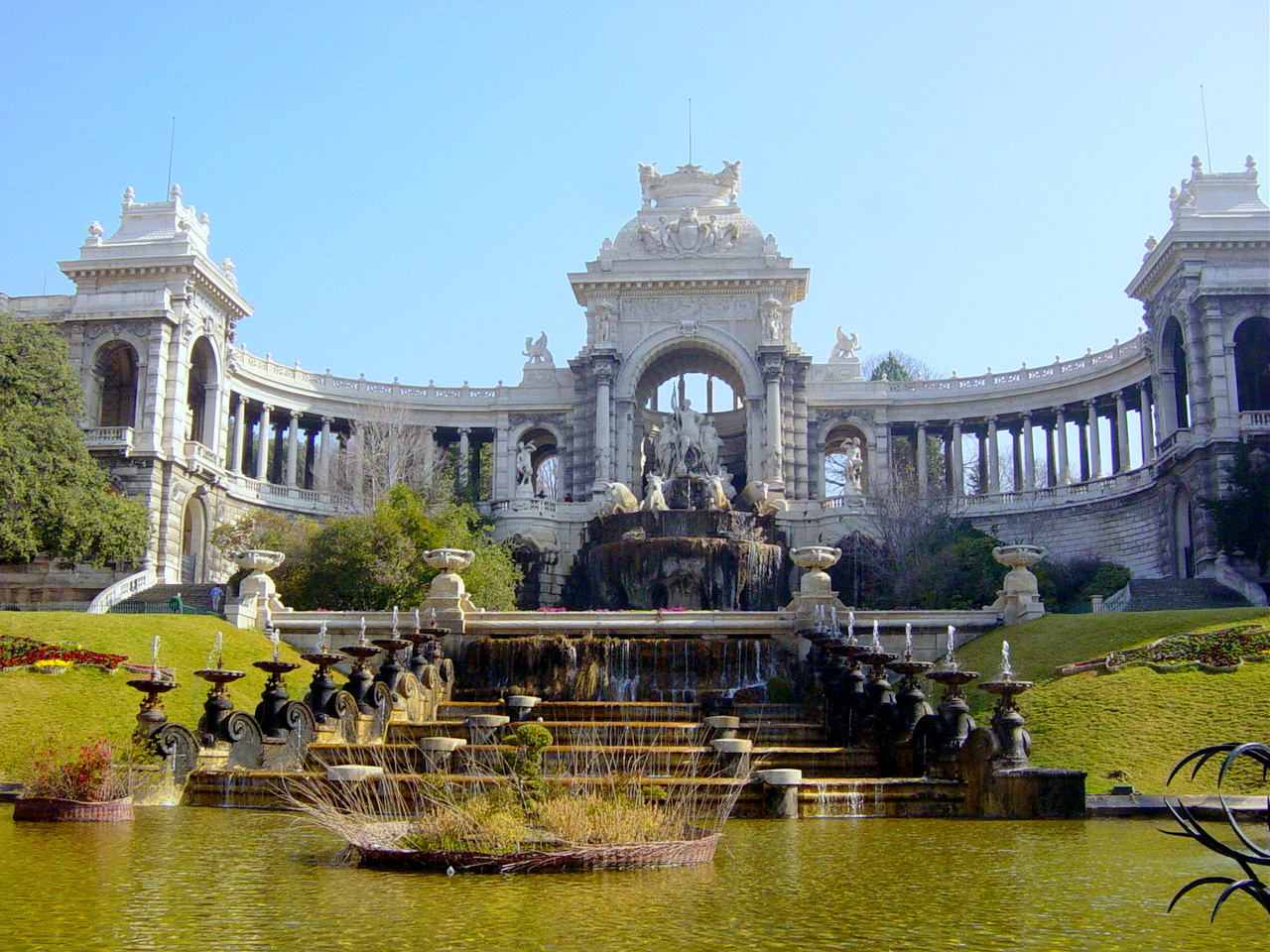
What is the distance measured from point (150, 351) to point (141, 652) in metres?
31.5

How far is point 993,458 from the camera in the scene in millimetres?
68500

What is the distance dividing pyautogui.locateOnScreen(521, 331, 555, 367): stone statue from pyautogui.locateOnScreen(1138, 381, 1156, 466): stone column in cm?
3146

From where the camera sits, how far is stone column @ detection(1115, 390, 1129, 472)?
64.4 meters

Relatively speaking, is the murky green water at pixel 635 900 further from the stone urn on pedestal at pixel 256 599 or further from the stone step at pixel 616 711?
the stone urn on pedestal at pixel 256 599

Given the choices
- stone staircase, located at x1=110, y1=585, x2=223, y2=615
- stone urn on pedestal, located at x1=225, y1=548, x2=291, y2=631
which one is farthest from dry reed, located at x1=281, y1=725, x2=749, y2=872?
stone staircase, located at x1=110, y1=585, x2=223, y2=615

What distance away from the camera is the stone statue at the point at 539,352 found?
73.1 meters

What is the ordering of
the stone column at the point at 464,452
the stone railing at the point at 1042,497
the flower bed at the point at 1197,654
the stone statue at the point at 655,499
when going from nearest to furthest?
the flower bed at the point at 1197,654, the stone statue at the point at 655,499, the stone railing at the point at 1042,497, the stone column at the point at 464,452

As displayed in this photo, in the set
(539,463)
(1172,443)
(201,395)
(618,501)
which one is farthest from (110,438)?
(1172,443)

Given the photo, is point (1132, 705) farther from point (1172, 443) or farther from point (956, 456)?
point (956, 456)

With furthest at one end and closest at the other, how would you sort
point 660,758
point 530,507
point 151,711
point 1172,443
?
point 530,507 → point 1172,443 → point 660,758 → point 151,711

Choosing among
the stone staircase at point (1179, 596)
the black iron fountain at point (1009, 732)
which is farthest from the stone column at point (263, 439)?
the black iron fountain at point (1009, 732)

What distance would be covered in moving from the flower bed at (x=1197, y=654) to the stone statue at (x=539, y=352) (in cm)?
4985

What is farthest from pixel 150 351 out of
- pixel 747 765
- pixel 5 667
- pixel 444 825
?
pixel 444 825

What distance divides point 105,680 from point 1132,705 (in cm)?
1990
